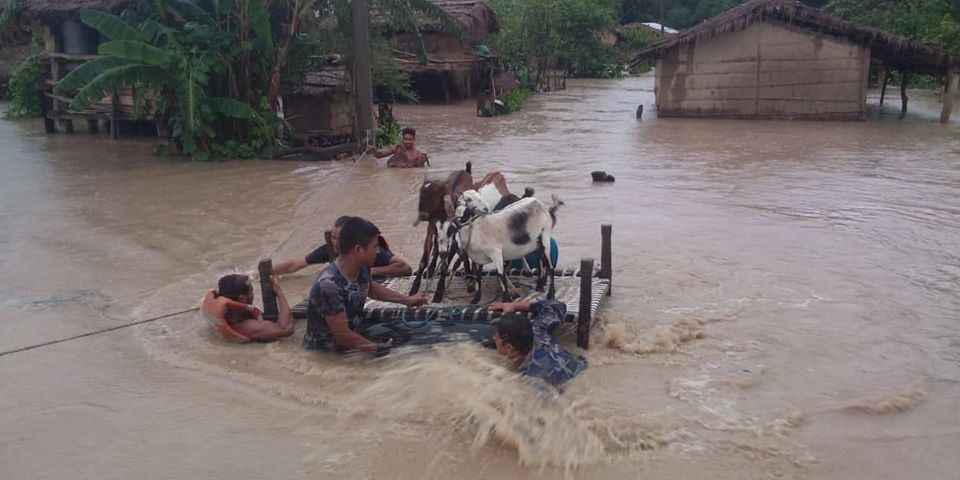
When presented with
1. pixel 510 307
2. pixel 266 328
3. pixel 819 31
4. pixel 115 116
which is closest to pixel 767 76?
pixel 819 31

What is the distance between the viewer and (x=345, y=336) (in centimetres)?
483

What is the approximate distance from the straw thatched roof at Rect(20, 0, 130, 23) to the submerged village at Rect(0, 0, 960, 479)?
0.27ft

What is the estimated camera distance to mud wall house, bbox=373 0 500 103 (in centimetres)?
2480

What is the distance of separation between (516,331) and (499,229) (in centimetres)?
84

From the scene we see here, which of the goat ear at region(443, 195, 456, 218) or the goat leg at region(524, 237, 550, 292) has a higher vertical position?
the goat ear at region(443, 195, 456, 218)

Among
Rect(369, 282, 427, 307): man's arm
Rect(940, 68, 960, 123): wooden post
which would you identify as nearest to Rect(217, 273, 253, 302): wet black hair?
Rect(369, 282, 427, 307): man's arm

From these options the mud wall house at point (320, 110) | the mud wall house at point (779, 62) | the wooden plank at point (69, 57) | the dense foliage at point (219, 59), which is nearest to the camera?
the dense foliage at point (219, 59)

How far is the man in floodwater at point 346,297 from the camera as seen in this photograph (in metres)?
4.68

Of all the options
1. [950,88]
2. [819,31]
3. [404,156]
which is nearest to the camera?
[404,156]

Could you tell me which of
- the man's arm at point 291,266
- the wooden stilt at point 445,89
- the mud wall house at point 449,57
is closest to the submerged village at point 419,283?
the man's arm at point 291,266

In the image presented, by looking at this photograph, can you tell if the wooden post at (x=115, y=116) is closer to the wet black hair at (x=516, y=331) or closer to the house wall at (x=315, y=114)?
the house wall at (x=315, y=114)

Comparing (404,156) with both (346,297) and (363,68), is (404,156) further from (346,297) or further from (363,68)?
(346,297)

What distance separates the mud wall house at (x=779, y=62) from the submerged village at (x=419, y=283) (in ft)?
7.07

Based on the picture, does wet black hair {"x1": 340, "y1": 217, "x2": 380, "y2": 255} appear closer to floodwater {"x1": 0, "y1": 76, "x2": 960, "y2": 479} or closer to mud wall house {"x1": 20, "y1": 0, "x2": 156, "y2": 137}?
floodwater {"x1": 0, "y1": 76, "x2": 960, "y2": 479}
